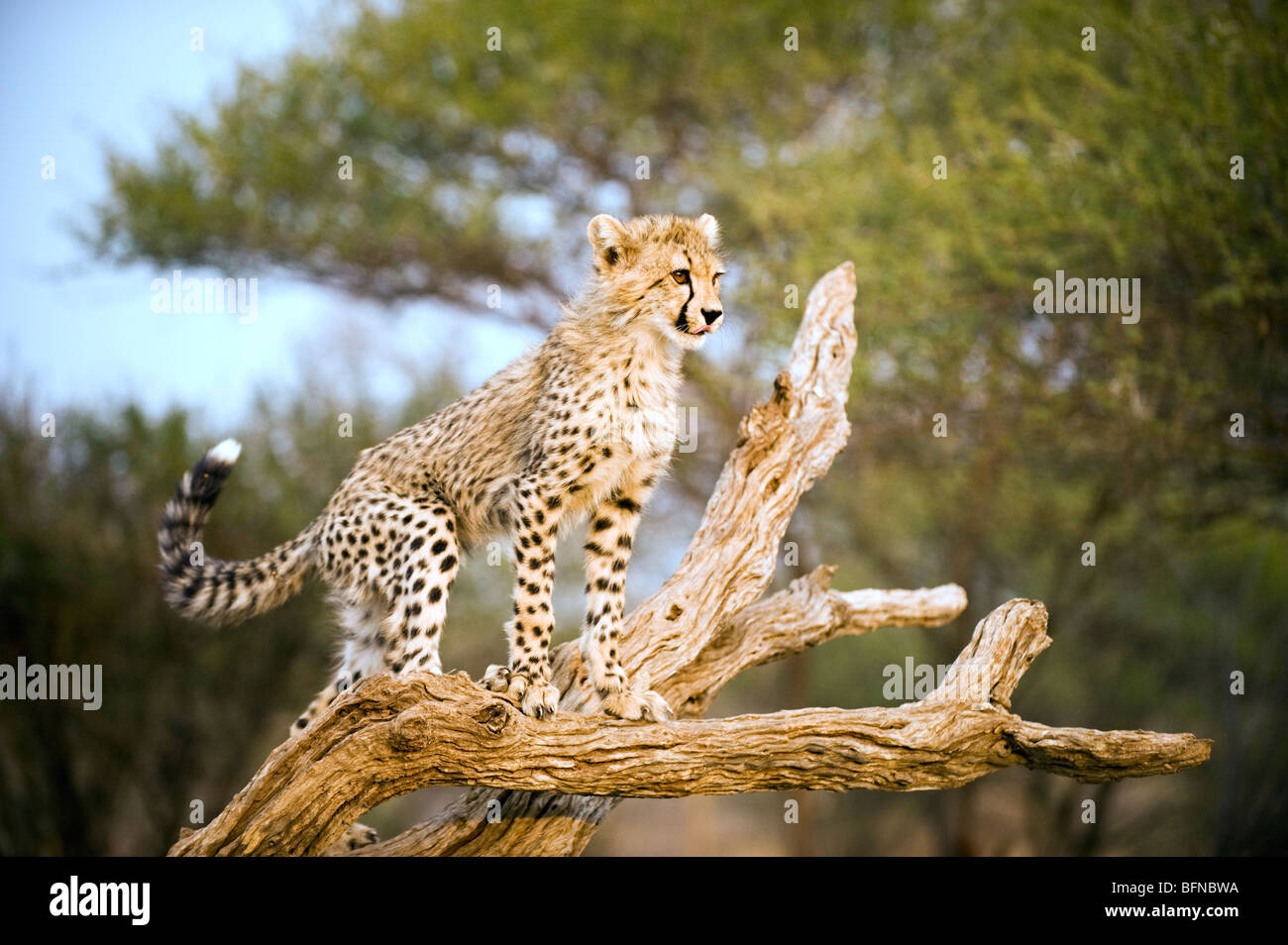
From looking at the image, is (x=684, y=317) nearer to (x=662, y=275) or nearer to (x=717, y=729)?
(x=662, y=275)

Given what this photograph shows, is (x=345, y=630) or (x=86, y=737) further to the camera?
(x=86, y=737)

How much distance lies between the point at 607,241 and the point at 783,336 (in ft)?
21.4

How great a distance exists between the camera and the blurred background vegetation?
10.8m

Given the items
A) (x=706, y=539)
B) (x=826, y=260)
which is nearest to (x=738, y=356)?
(x=826, y=260)

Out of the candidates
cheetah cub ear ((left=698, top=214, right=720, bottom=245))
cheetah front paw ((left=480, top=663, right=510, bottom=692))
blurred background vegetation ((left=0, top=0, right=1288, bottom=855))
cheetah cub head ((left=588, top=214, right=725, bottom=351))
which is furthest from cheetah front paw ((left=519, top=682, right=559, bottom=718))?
blurred background vegetation ((left=0, top=0, right=1288, bottom=855))

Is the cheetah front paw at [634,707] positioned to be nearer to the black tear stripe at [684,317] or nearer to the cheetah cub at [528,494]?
the cheetah cub at [528,494]

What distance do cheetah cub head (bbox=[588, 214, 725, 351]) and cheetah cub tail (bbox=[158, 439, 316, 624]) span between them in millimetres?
1903

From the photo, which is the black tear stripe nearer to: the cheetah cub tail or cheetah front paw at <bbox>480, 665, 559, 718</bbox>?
cheetah front paw at <bbox>480, 665, 559, 718</bbox>

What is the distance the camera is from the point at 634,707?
5.43 metres

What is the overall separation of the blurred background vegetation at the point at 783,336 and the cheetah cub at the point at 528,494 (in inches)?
220

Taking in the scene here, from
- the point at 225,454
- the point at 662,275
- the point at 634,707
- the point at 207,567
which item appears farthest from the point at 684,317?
the point at 207,567
